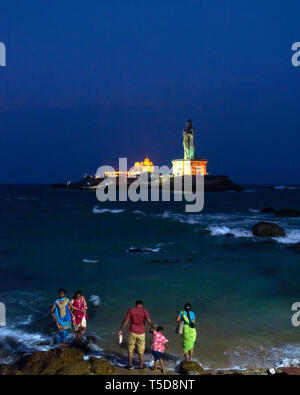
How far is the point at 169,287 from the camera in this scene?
12688 millimetres

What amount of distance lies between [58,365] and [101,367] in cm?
80

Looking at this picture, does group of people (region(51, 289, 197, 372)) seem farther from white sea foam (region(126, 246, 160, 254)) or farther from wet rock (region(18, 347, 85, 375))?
white sea foam (region(126, 246, 160, 254))

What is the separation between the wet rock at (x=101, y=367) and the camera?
20.0 feet

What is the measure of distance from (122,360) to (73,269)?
368 inches

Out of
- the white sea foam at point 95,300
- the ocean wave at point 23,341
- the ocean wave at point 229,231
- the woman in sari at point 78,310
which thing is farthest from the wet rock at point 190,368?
the ocean wave at point 229,231

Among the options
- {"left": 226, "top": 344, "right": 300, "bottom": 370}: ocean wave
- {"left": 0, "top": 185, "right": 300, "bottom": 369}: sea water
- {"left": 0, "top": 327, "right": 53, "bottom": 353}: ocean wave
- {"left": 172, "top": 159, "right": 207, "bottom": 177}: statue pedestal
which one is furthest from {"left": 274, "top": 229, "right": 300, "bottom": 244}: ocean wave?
{"left": 172, "top": 159, "right": 207, "bottom": 177}: statue pedestal

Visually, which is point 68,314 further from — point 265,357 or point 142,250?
point 142,250

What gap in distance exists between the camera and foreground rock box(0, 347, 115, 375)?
237 inches

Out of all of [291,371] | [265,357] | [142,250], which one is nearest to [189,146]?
[142,250]

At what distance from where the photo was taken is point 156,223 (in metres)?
34.0

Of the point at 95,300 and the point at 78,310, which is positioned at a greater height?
the point at 78,310

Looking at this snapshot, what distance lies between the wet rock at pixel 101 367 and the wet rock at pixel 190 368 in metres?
1.28

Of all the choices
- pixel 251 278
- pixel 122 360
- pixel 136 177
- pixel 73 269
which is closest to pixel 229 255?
pixel 251 278
